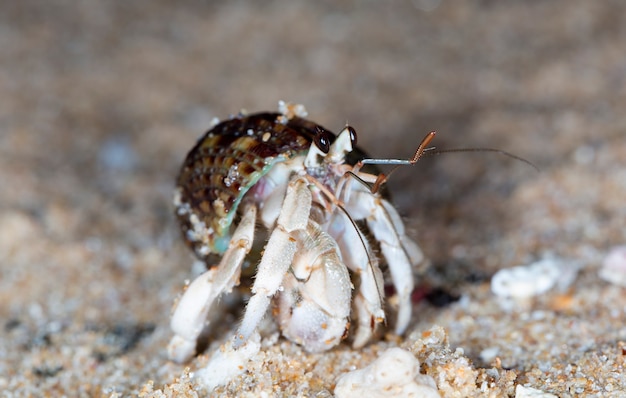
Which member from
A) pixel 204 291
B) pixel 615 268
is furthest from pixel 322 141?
pixel 615 268

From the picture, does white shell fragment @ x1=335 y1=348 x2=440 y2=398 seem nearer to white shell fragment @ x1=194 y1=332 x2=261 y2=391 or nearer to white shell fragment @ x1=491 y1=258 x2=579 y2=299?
white shell fragment @ x1=194 y1=332 x2=261 y2=391

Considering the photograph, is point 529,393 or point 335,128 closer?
point 529,393

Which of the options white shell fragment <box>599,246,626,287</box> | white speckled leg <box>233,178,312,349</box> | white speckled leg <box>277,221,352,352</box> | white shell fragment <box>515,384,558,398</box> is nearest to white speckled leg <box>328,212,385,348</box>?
white speckled leg <box>277,221,352,352</box>

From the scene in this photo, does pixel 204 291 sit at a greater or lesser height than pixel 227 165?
lesser

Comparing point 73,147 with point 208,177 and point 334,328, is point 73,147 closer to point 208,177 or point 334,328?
point 208,177

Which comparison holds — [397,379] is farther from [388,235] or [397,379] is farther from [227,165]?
[227,165]

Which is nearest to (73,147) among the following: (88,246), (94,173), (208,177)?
(94,173)
